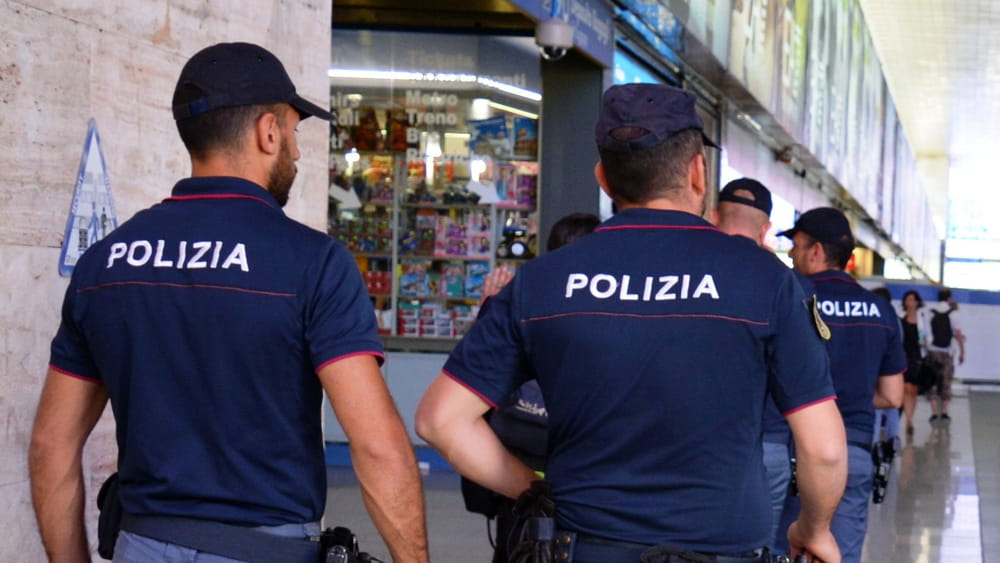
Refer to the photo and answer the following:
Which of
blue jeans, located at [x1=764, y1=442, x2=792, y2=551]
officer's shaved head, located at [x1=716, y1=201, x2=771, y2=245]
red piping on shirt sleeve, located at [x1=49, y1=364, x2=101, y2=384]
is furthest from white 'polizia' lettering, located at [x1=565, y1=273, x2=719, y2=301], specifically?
officer's shaved head, located at [x1=716, y1=201, x2=771, y2=245]

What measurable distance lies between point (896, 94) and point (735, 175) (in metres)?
26.3

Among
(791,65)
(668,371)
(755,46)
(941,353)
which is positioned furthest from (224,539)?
(941,353)

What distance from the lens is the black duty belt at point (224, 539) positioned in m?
2.35

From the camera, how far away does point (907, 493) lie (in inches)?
445

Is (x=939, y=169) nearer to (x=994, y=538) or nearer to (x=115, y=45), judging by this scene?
(x=994, y=538)

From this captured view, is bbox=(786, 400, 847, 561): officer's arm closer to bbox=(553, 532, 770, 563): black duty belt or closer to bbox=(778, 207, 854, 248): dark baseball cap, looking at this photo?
bbox=(553, 532, 770, 563): black duty belt

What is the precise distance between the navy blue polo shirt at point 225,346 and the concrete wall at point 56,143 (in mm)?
1063

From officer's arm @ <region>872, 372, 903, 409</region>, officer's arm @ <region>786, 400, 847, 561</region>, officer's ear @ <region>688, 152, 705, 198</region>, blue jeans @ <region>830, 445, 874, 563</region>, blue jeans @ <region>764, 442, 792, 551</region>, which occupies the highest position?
officer's ear @ <region>688, 152, 705, 198</region>

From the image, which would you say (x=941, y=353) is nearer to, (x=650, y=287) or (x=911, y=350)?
(x=911, y=350)

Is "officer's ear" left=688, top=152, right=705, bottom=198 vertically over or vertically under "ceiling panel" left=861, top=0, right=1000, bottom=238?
under

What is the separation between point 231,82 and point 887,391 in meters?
3.48

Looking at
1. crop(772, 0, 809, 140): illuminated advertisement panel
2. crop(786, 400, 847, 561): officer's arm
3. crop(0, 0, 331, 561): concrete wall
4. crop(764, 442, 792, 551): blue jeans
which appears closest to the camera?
crop(786, 400, 847, 561): officer's arm

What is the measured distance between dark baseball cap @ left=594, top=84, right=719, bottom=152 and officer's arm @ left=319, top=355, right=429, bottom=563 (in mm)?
635

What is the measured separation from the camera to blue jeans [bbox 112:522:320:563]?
2348mm
